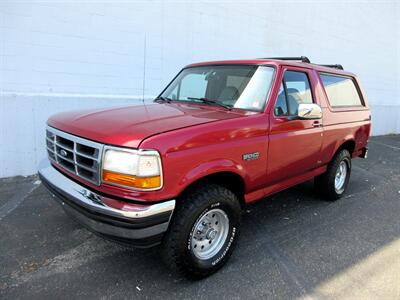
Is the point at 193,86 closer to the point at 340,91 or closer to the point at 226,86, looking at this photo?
the point at 226,86

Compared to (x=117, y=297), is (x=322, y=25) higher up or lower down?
higher up

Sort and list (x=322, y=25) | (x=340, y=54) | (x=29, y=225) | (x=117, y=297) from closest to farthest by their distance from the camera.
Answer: (x=117, y=297) < (x=29, y=225) < (x=322, y=25) < (x=340, y=54)

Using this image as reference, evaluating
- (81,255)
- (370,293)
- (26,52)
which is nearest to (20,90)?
(26,52)

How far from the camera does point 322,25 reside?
1013 centimetres

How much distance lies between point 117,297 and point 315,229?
2.41 meters

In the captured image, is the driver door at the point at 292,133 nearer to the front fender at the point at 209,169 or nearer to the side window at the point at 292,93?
the side window at the point at 292,93

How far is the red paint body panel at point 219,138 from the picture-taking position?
8.30 feet

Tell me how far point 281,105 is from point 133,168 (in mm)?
1849

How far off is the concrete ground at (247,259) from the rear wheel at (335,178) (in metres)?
0.20

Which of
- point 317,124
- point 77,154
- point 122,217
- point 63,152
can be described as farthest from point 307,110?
point 63,152

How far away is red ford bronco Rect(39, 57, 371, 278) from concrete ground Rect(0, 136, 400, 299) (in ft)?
1.10

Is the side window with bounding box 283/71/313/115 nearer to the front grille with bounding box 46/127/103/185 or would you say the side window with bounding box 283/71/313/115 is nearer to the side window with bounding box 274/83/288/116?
the side window with bounding box 274/83/288/116

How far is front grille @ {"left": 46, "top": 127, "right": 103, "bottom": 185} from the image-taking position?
258cm

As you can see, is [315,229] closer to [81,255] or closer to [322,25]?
[81,255]
